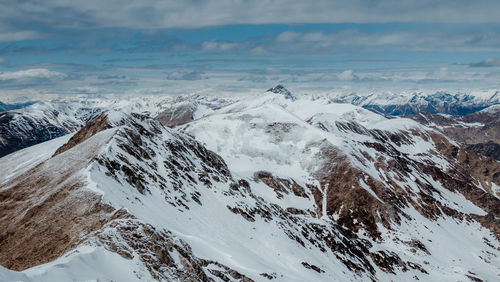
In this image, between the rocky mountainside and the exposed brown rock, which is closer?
the rocky mountainside

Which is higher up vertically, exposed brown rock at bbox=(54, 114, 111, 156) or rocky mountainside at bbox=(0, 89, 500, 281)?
exposed brown rock at bbox=(54, 114, 111, 156)

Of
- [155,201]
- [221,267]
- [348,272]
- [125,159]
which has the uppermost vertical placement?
[125,159]

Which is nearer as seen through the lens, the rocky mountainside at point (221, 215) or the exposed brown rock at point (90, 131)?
the rocky mountainside at point (221, 215)

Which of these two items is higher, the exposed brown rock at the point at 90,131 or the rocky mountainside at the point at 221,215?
the exposed brown rock at the point at 90,131

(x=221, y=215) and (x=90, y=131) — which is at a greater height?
(x=90, y=131)

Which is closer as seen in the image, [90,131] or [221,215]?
[221,215]

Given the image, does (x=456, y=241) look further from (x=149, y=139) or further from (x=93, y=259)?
(x=93, y=259)

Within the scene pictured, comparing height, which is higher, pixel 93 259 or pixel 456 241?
pixel 93 259

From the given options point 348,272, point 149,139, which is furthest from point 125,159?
point 348,272
